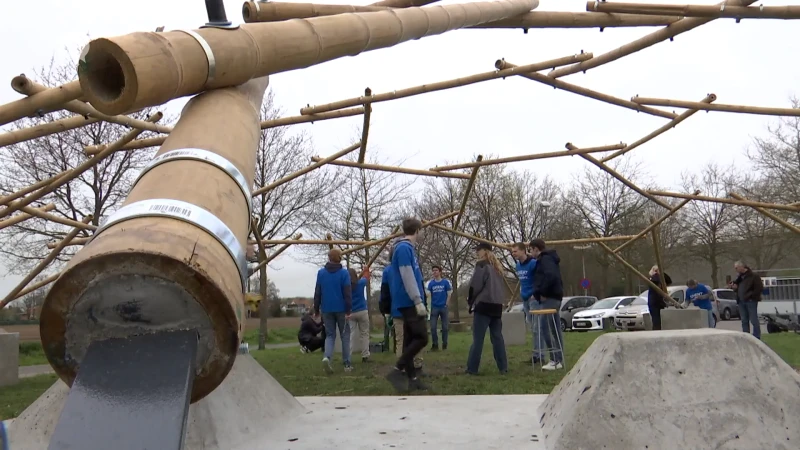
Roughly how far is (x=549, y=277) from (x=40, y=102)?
22.2ft

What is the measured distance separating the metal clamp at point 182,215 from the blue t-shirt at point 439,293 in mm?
12073

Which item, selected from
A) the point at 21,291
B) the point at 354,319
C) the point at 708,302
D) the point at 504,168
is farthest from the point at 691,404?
the point at 504,168

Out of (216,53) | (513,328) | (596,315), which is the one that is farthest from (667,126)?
Result: (596,315)

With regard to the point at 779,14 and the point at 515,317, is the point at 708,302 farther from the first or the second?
the point at 779,14

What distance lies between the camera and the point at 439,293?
1371 cm

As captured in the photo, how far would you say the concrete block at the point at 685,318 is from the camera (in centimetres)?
1380

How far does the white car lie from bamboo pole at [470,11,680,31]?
65.6 ft

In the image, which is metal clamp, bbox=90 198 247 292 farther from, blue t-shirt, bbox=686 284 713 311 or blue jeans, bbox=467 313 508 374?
blue t-shirt, bbox=686 284 713 311

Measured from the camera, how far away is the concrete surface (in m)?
3.14

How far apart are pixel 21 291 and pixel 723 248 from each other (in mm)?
36088

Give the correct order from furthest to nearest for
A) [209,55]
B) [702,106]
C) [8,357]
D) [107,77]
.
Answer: [8,357], [702,106], [209,55], [107,77]

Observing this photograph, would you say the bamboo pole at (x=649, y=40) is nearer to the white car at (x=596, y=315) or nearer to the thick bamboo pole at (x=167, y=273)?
the thick bamboo pole at (x=167, y=273)

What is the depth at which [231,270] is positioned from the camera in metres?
1.66

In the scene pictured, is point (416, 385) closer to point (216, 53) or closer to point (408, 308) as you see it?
point (408, 308)
